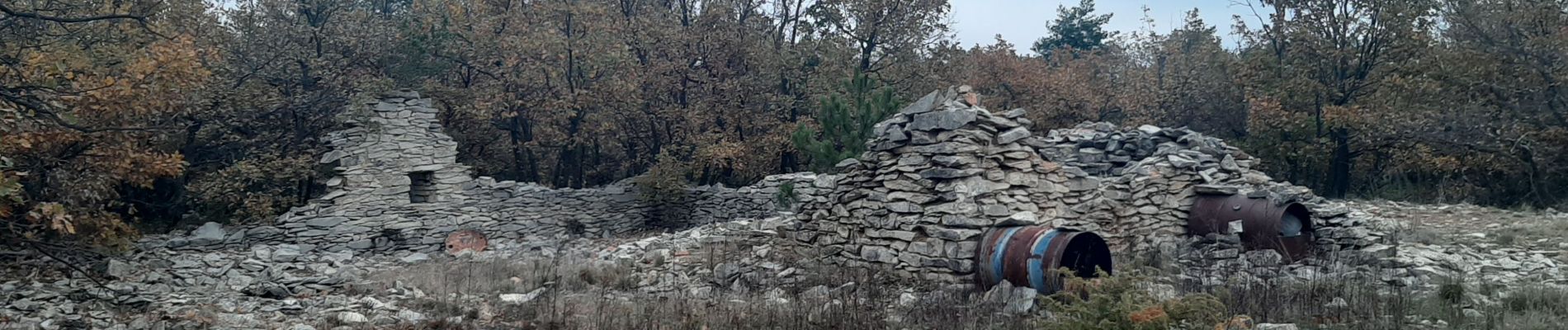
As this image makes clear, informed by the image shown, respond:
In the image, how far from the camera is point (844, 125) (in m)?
15.7

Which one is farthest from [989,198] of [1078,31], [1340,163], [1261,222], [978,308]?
[1078,31]

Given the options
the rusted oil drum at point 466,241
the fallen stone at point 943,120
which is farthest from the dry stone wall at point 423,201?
the fallen stone at point 943,120

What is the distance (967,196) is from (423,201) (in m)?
9.70

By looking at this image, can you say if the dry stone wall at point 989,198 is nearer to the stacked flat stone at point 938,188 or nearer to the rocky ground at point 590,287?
the stacked flat stone at point 938,188

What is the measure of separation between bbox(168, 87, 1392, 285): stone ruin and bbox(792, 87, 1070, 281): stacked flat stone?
1 centimetres

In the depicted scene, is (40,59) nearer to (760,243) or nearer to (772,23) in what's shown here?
(760,243)

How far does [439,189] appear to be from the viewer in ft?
51.2

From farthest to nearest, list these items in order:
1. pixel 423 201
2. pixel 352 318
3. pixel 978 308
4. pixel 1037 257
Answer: pixel 423 201 < pixel 1037 257 < pixel 352 318 < pixel 978 308

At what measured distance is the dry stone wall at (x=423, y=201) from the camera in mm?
14297

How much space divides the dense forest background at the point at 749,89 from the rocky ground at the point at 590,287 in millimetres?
2168

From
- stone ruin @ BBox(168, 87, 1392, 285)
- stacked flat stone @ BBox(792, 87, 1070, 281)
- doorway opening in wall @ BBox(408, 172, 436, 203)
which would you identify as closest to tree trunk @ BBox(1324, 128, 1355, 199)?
stone ruin @ BBox(168, 87, 1392, 285)

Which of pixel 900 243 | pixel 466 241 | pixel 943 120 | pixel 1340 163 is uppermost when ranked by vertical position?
pixel 943 120

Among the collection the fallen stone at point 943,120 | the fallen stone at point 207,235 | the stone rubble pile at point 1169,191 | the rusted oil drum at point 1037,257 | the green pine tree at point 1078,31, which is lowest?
the fallen stone at point 207,235

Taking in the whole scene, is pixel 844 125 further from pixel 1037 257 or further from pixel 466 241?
pixel 1037 257
